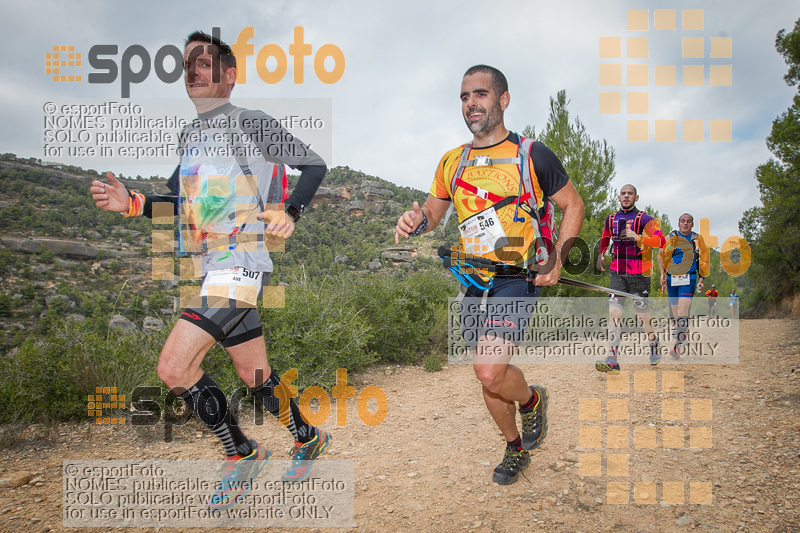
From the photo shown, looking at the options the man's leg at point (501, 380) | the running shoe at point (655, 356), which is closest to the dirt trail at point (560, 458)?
the man's leg at point (501, 380)

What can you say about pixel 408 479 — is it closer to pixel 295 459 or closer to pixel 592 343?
pixel 295 459

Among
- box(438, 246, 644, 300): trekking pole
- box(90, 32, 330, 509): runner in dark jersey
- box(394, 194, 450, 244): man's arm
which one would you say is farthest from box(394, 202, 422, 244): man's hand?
box(90, 32, 330, 509): runner in dark jersey

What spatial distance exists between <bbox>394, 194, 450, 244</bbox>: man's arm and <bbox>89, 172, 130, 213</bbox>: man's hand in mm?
1764

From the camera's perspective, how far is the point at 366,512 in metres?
2.88

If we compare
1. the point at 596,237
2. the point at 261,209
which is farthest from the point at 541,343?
the point at 261,209

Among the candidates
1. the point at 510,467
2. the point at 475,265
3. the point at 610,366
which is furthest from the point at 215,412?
the point at 610,366

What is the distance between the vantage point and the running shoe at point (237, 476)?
290cm

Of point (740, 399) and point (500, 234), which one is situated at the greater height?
point (500, 234)

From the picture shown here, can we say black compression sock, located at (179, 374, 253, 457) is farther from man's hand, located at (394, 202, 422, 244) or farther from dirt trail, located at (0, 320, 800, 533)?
man's hand, located at (394, 202, 422, 244)

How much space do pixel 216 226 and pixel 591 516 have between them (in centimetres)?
293

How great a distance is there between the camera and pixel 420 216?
3227 mm

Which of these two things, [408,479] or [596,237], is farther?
[596,237]

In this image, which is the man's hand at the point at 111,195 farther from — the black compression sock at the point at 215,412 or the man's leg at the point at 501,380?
the man's leg at the point at 501,380

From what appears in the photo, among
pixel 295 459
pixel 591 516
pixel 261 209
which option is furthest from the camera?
pixel 295 459
